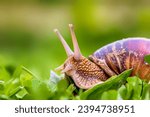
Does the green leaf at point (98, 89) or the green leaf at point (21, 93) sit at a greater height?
the green leaf at point (21, 93)

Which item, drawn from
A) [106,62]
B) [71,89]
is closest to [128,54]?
[106,62]

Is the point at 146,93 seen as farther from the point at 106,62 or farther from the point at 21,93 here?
the point at 21,93

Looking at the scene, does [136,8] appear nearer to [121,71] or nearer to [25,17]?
[121,71]

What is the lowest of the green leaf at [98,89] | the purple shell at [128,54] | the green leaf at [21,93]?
the green leaf at [98,89]

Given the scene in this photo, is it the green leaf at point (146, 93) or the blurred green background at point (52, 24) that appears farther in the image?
the blurred green background at point (52, 24)

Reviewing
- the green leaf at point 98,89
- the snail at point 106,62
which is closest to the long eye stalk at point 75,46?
the snail at point 106,62

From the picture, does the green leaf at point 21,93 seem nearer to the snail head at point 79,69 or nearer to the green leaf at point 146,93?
the snail head at point 79,69

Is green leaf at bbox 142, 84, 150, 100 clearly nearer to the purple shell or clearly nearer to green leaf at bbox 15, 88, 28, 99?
the purple shell

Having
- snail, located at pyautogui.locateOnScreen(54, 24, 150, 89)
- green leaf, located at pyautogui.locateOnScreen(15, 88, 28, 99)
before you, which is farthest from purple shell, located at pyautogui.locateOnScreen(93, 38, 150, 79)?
green leaf, located at pyautogui.locateOnScreen(15, 88, 28, 99)
